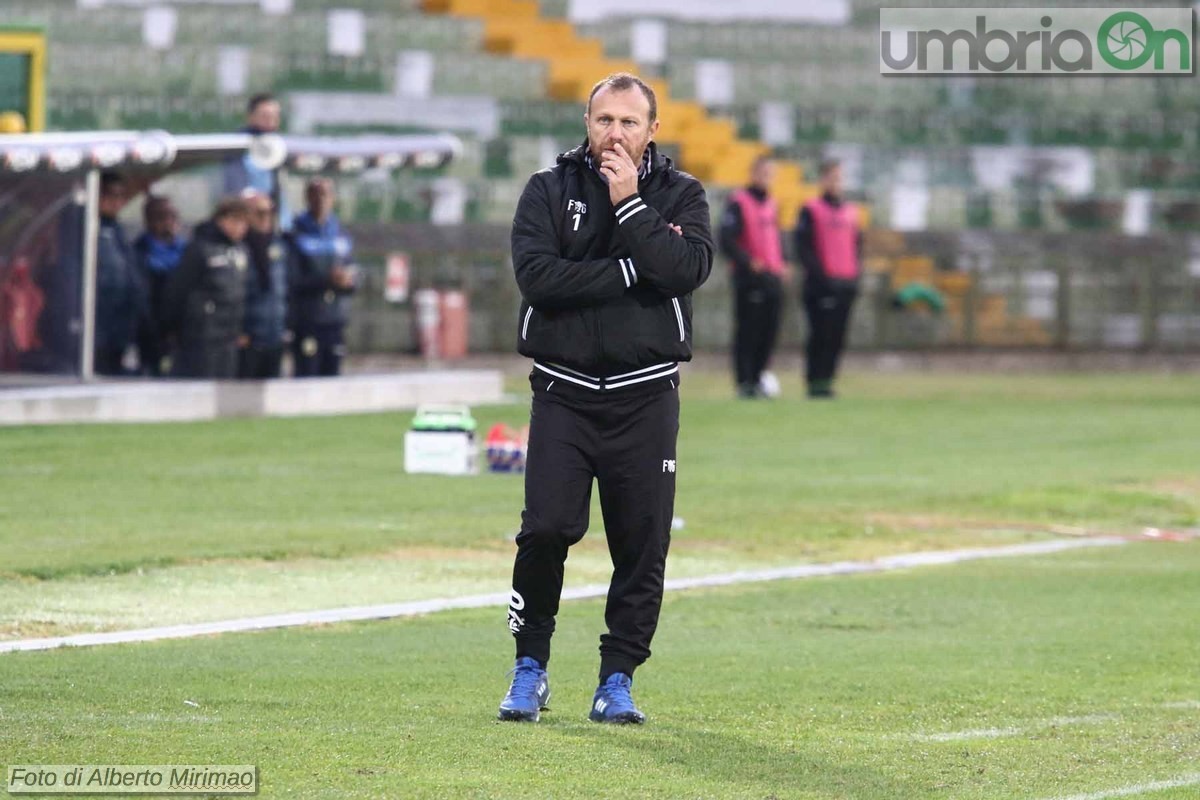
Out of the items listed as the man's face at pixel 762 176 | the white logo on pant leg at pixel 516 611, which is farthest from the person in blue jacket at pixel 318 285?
the white logo on pant leg at pixel 516 611

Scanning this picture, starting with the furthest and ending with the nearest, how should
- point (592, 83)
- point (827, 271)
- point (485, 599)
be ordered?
point (592, 83)
point (827, 271)
point (485, 599)

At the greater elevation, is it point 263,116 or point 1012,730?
point 263,116

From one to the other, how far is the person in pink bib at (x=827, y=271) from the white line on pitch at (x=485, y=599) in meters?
9.73

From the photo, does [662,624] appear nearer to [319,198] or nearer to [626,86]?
[626,86]

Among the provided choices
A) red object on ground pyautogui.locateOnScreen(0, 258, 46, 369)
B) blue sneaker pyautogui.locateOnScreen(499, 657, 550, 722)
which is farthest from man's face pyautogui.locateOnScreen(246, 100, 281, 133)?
blue sneaker pyautogui.locateOnScreen(499, 657, 550, 722)

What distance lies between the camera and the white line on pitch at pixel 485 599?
31.4 feet

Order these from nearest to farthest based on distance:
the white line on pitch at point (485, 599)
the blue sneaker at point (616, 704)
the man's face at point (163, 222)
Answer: the blue sneaker at point (616, 704) → the white line on pitch at point (485, 599) → the man's face at point (163, 222)

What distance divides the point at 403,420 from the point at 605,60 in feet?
49.4

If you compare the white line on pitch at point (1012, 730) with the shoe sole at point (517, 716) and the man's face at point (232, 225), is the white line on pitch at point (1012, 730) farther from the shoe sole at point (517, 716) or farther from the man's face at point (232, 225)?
the man's face at point (232, 225)

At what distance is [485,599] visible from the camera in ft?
37.0

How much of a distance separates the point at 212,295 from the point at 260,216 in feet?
2.69

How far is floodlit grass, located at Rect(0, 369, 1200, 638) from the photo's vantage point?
1150 cm

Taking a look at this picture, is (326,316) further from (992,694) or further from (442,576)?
(992,694)

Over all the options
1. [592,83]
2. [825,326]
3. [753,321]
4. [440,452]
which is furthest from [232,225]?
[592,83]
